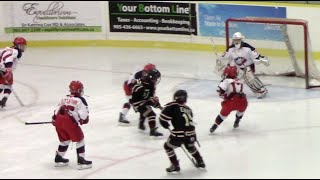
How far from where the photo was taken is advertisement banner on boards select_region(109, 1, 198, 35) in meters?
14.6

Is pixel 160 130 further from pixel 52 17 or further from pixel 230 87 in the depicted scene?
pixel 52 17

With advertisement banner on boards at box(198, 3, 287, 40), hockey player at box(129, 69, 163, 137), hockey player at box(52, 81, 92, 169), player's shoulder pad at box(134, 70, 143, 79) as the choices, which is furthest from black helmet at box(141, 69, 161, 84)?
advertisement banner on boards at box(198, 3, 287, 40)

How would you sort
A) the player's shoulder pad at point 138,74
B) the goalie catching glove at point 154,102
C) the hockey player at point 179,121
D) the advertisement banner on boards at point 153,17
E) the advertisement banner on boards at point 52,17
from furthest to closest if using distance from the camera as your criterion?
1. the advertisement banner on boards at point 52,17
2. the advertisement banner on boards at point 153,17
3. the player's shoulder pad at point 138,74
4. the goalie catching glove at point 154,102
5. the hockey player at point 179,121

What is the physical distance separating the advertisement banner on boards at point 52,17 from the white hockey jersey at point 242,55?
5.20 m

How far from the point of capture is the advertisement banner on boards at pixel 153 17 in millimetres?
14648

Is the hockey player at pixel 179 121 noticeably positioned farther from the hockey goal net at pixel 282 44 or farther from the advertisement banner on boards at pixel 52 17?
the advertisement banner on boards at pixel 52 17

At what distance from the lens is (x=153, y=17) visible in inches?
593

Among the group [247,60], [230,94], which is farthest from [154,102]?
[247,60]

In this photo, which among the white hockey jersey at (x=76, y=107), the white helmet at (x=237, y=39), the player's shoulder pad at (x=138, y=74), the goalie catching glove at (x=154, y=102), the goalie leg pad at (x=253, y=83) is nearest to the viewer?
the white hockey jersey at (x=76, y=107)

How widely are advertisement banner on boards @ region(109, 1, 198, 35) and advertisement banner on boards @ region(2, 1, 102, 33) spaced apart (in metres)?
0.43

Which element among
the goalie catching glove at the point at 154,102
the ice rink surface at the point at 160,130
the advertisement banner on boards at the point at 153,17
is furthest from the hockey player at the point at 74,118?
the advertisement banner on boards at the point at 153,17

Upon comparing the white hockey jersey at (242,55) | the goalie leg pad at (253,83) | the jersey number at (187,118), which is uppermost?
the white hockey jersey at (242,55)

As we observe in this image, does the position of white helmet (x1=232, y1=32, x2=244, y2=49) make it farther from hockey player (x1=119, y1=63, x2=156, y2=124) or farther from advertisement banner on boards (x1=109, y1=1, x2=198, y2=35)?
advertisement banner on boards (x1=109, y1=1, x2=198, y2=35)

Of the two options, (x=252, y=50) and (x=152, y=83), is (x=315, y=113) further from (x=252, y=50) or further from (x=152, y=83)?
(x=152, y=83)
